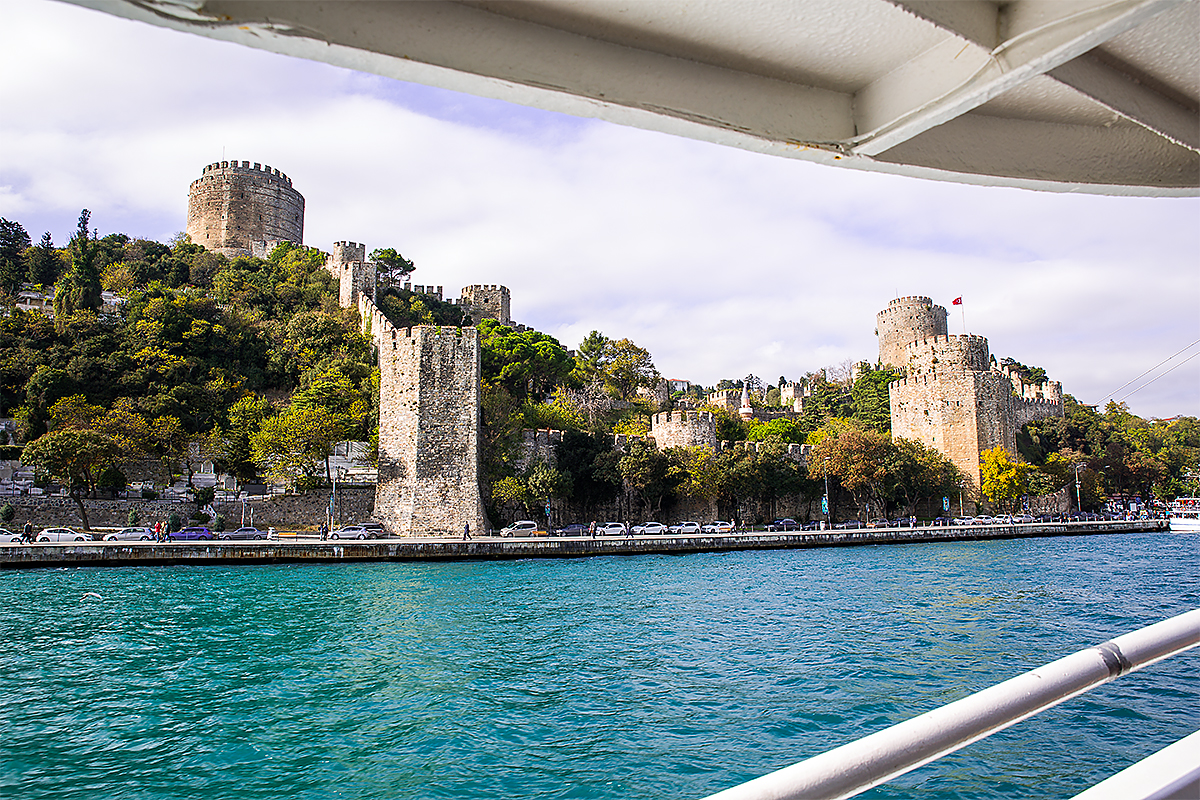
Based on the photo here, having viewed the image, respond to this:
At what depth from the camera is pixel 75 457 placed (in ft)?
74.3

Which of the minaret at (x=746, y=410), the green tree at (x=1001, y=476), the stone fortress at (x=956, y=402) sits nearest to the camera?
the green tree at (x=1001, y=476)

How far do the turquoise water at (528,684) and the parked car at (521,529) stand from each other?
29.0 ft

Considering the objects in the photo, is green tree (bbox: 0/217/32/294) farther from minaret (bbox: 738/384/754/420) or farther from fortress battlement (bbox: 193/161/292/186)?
minaret (bbox: 738/384/754/420)

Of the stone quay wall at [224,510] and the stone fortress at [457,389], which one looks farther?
the stone fortress at [457,389]

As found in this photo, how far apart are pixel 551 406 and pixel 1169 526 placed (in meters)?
30.7

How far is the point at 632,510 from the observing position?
32.0 m

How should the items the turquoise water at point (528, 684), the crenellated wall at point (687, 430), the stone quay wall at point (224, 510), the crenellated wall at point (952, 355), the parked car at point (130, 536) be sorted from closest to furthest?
the turquoise water at point (528, 684) → the parked car at point (130, 536) → the stone quay wall at point (224, 510) → the crenellated wall at point (687, 430) → the crenellated wall at point (952, 355)

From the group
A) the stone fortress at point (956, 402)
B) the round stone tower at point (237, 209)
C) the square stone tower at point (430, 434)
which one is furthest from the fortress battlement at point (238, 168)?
the stone fortress at point (956, 402)

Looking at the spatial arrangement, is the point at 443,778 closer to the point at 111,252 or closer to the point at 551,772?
the point at 551,772

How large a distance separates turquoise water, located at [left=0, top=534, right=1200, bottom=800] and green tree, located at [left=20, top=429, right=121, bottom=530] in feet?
19.6

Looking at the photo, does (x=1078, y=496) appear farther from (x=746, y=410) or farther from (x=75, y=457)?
(x=75, y=457)

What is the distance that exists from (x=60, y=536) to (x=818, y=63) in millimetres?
24968

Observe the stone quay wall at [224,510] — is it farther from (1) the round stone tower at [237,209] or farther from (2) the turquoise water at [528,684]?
(1) the round stone tower at [237,209]

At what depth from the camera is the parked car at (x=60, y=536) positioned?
2112cm
